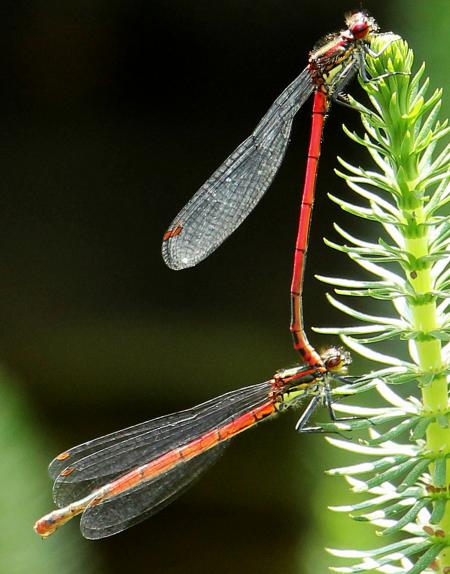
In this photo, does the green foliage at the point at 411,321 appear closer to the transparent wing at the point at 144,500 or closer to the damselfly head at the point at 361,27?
the damselfly head at the point at 361,27

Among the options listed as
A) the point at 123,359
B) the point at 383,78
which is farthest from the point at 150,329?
the point at 383,78

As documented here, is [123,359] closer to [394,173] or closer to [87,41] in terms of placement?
[87,41]

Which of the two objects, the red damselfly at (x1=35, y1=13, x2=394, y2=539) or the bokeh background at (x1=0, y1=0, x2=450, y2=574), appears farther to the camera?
the bokeh background at (x1=0, y1=0, x2=450, y2=574)

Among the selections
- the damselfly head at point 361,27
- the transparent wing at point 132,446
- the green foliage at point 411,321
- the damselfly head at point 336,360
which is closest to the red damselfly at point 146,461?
the transparent wing at point 132,446

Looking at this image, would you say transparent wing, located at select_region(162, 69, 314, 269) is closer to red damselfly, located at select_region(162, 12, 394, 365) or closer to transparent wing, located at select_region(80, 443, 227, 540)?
red damselfly, located at select_region(162, 12, 394, 365)

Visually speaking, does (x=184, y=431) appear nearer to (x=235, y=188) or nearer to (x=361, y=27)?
(x=235, y=188)

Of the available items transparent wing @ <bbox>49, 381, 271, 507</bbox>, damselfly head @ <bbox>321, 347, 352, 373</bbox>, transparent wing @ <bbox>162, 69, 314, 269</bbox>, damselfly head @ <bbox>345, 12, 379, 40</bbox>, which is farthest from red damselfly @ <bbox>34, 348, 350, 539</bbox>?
damselfly head @ <bbox>345, 12, 379, 40</bbox>
